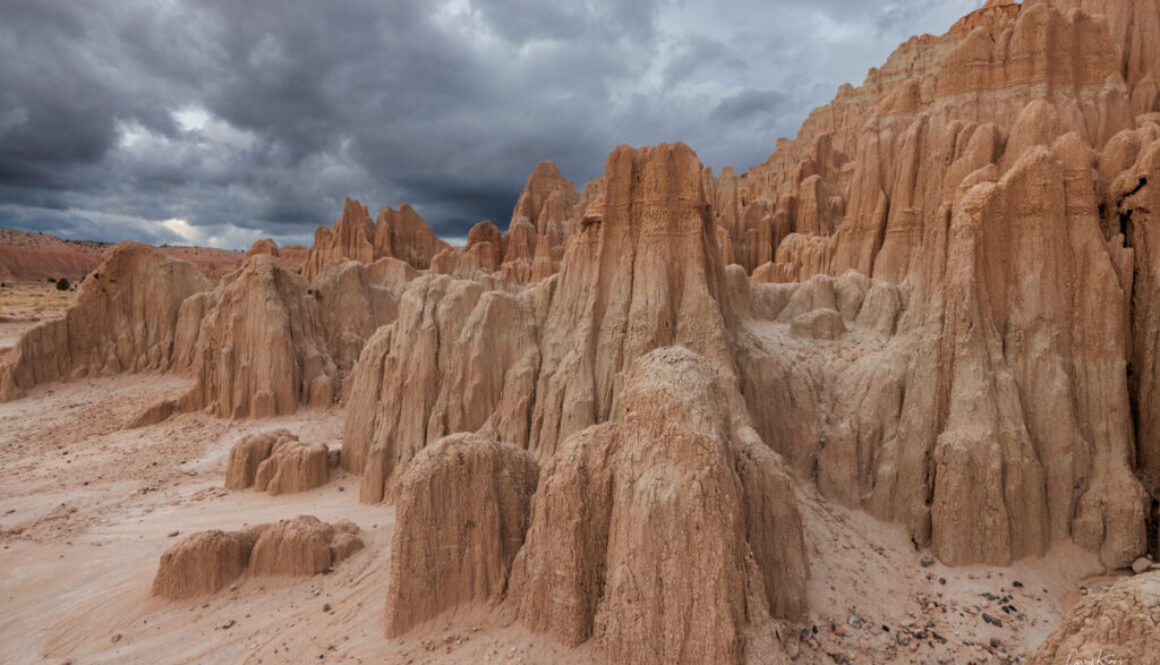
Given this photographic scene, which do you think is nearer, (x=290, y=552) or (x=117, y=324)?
(x=290, y=552)

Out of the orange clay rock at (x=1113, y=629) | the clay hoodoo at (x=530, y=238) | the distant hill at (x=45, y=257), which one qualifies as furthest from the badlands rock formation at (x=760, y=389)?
the distant hill at (x=45, y=257)

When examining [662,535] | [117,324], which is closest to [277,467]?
[662,535]

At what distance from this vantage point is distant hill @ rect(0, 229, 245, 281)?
86.9 m

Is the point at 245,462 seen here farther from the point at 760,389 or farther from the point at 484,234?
the point at 484,234

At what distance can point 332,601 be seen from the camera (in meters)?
8.91

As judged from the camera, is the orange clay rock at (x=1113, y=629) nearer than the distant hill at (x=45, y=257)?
Yes

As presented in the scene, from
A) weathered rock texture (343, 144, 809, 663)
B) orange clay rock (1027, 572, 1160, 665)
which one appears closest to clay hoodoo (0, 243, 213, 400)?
weathered rock texture (343, 144, 809, 663)

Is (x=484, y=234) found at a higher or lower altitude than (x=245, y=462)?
higher

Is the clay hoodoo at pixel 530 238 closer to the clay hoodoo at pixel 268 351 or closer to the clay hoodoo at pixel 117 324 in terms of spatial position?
the clay hoodoo at pixel 268 351

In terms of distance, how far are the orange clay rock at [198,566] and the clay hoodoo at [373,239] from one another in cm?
3797

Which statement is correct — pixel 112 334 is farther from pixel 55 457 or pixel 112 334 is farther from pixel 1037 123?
pixel 1037 123

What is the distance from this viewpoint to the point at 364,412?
51.0ft

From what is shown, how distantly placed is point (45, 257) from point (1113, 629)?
140 m

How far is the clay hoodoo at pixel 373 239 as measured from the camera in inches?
1829
